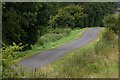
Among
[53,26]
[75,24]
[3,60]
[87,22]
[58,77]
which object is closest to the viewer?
[3,60]

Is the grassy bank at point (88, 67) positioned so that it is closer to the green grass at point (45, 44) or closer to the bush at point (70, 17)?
the green grass at point (45, 44)

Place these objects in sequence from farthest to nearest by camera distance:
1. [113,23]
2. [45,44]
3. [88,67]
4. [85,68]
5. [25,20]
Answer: [45,44]
[113,23]
[25,20]
[88,67]
[85,68]

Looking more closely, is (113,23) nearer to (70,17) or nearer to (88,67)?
(88,67)

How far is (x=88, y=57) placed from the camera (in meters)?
17.0

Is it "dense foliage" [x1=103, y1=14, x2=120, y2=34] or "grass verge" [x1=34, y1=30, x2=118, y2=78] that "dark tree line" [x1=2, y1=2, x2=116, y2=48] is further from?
"grass verge" [x1=34, y1=30, x2=118, y2=78]

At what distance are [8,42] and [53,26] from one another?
97.9 ft

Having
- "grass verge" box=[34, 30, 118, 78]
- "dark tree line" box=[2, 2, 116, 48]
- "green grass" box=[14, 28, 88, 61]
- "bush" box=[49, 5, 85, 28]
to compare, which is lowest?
"grass verge" box=[34, 30, 118, 78]

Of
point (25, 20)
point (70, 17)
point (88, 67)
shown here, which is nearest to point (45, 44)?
point (25, 20)

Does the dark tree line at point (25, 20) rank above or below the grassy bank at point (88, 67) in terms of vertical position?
above

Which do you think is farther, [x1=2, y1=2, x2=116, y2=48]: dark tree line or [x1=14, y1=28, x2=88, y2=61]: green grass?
[x1=14, y1=28, x2=88, y2=61]: green grass

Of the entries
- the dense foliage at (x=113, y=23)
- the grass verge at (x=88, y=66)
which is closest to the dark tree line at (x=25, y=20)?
the dense foliage at (x=113, y=23)

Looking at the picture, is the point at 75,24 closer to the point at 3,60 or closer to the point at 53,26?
the point at 53,26

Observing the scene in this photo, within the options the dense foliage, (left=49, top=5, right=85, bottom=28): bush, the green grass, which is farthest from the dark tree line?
(left=49, top=5, right=85, bottom=28): bush

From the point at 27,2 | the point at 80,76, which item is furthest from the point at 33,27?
the point at 80,76
